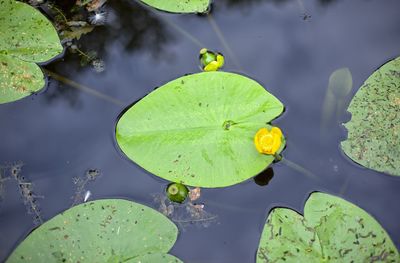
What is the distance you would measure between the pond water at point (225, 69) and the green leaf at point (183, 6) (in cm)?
15

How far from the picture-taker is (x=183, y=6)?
2.58 meters

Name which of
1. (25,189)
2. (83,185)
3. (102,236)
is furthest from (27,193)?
(102,236)

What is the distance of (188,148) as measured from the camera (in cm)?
216

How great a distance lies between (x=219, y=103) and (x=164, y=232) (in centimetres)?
70

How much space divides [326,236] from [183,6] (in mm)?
1515

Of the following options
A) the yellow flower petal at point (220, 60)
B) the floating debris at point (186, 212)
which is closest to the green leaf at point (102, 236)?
the floating debris at point (186, 212)

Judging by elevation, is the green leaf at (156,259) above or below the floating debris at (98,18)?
below

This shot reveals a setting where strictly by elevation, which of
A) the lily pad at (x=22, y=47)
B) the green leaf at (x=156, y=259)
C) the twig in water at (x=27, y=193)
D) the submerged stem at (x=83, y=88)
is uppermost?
the lily pad at (x=22, y=47)

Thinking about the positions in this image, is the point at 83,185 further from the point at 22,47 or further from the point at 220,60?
the point at 220,60

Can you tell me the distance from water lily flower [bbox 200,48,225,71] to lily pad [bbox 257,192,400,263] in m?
0.90

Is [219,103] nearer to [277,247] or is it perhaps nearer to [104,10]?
[277,247]

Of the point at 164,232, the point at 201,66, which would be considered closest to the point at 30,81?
the point at 201,66

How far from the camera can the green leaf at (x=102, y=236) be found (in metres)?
2.00

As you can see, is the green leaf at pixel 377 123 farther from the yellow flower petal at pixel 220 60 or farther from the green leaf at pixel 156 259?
the green leaf at pixel 156 259
